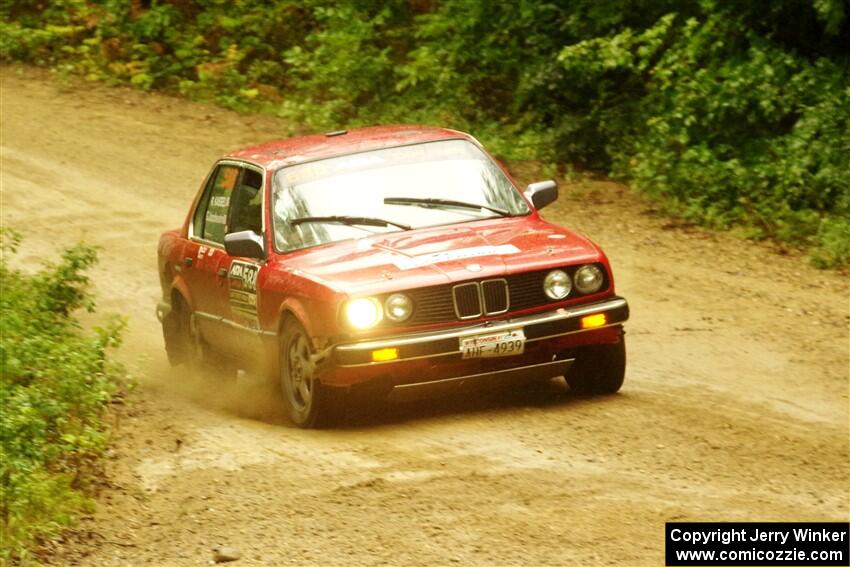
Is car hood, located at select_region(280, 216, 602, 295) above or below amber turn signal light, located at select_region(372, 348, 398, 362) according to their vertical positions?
above

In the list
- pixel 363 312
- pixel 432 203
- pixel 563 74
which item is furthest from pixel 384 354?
pixel 563 74

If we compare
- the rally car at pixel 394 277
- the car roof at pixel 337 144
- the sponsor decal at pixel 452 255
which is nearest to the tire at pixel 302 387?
the rally car at pixel 394 277

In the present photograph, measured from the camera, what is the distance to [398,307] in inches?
298

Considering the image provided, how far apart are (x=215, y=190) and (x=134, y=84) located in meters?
13.4

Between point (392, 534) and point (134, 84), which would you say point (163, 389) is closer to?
point (392, 534)

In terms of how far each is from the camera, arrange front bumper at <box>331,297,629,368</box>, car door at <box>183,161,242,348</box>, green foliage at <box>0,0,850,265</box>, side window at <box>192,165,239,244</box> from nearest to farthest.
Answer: front bumper at <box>331,297,629,368</box>
car door at <box>183,161,242,348</box>
side window at <box>192,165,239,244</box>
green foliage at <box>0,0,850,265</box>

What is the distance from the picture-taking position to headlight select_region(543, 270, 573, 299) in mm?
7797

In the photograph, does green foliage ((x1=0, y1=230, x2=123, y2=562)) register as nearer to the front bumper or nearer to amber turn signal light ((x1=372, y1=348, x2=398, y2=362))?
the front bumper

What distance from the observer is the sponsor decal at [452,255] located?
25.3 ft

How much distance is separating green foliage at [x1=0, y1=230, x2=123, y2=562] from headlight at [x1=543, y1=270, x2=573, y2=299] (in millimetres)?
2482

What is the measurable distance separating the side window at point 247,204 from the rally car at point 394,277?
0.05ft

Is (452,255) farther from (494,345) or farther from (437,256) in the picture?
(494,345)

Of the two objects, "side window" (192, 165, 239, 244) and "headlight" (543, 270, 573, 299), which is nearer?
"headlight" (543, 270, 573, 299)

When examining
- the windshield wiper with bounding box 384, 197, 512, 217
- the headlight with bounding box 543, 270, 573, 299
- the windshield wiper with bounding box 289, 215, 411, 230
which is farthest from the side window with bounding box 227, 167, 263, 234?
the headlight with bounding box 543, 270, 573, 299
